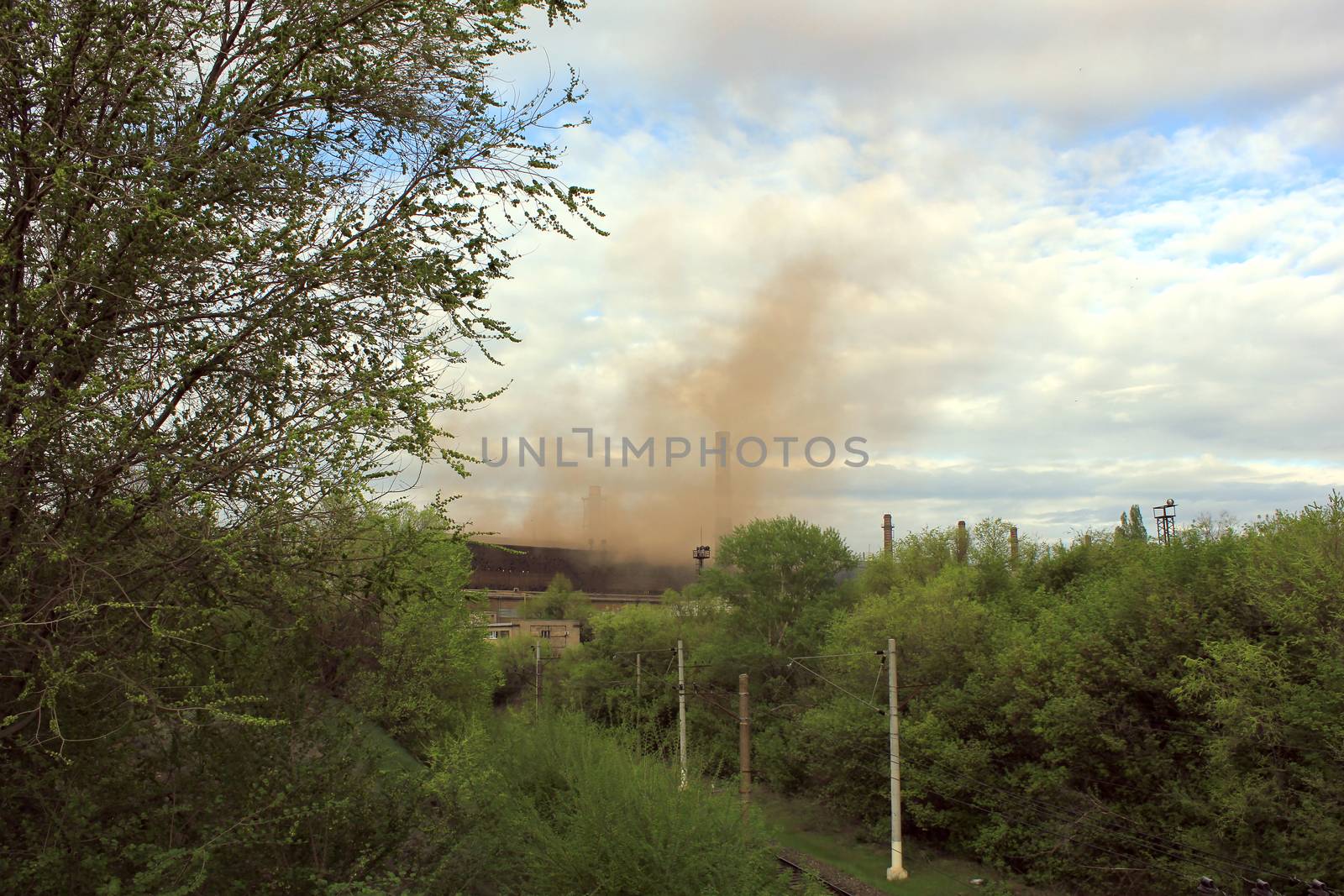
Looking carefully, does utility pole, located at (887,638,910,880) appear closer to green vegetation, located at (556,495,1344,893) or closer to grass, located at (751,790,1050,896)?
grass, located at (751,790,1050,896)

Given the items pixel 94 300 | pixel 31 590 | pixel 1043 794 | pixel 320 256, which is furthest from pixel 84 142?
pixel 1043 794

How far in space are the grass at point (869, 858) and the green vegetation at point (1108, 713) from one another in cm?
76

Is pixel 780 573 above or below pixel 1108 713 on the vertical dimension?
above

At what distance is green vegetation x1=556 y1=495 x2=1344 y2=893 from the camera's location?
22609 millimetres

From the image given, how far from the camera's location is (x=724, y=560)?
59062 mm

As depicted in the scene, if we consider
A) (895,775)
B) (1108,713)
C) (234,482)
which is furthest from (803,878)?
(234,482)

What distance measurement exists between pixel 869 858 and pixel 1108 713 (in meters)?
10.6

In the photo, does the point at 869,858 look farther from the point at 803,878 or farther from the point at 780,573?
the point at 780,573

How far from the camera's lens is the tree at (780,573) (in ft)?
180

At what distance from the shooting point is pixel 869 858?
32.9 metres

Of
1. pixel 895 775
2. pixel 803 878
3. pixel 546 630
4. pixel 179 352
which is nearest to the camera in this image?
pixel 179 352

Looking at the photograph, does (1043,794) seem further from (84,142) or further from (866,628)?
(84,142)

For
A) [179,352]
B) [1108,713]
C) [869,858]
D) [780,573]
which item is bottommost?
[869,858]

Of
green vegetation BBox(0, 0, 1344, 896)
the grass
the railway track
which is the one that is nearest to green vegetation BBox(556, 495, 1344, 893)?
the grass
